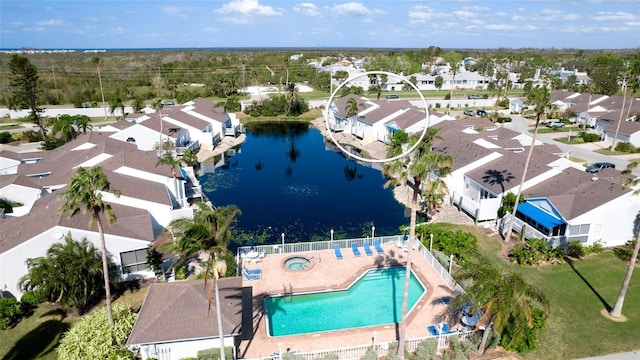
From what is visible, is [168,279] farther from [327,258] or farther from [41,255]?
[327,258]

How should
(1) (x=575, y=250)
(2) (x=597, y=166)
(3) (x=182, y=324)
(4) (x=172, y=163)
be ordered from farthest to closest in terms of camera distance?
(2) (x=597, y=166)
(4) (x=172, y=163)
(1) (x=575, y=250)
(3) (x=182, y=324)

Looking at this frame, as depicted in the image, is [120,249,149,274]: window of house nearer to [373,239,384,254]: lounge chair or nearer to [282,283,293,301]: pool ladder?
[282,283,293,301]: pool ladder

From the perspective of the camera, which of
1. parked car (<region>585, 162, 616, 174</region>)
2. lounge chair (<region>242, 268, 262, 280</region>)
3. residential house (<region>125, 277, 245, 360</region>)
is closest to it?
residential house (<region>125, 277, 245, 360</region>)

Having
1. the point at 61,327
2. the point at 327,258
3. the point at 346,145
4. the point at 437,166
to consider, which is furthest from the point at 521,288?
the point at 346,145

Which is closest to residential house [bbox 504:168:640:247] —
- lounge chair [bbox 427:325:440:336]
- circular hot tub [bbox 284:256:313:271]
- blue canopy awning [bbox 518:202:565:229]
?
blue canopy awning [bbox 518:202:565:229]

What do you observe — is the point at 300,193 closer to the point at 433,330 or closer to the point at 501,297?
the point at 433,330

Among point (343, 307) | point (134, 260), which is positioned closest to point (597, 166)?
point (343, 307)
